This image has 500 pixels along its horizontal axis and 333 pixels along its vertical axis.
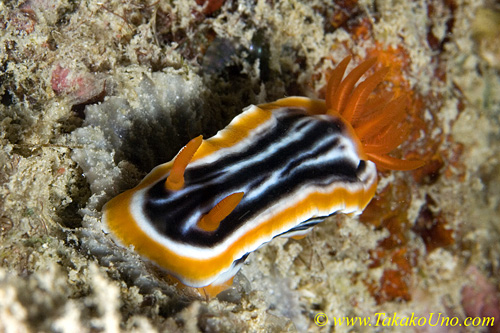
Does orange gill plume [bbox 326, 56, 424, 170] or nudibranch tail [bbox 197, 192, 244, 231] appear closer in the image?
nudibranch tail [bbox 197, 192, 244, 231]

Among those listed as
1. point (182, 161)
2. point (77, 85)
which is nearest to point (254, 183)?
point (182, 161)

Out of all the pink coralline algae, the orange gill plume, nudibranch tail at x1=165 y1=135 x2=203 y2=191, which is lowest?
the orange gill plume

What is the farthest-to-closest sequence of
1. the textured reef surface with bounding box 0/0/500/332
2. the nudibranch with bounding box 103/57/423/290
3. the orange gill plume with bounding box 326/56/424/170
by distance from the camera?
the orange gill plume with bounding box 326/56/424/170 < the nudibranch with bounding box 103/57/423/290 < the textured reef surface with bounding box 0/0/500/332

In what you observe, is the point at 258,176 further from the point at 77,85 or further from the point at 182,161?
the point at 77,85

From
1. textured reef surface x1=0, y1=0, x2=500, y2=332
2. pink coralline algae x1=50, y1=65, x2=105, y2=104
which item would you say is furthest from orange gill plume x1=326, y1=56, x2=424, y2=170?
pink coralline algae x1=50, y1=65, x2=105, y2=104

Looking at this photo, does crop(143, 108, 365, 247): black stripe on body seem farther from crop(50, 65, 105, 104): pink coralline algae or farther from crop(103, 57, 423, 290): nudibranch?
crop(50, 65, 105, 104): pink coralline algae
